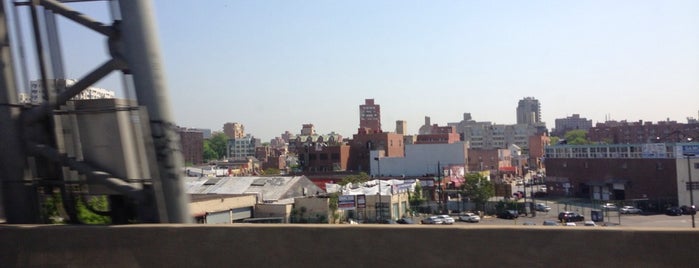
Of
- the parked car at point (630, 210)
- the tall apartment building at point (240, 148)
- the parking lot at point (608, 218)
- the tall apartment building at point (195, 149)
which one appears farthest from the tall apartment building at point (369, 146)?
the tall apartment building at point (240, 148)

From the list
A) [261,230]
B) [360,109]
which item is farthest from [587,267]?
[360,109]

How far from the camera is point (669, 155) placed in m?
54.2

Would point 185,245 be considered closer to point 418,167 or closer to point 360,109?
point 418,167

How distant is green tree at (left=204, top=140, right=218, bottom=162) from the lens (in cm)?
14625

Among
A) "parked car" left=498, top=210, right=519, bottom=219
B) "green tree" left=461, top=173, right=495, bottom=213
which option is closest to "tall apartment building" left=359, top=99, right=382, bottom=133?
"green tree" left=461, top=173, right=495, bottom=213

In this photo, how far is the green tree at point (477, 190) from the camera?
5084cm

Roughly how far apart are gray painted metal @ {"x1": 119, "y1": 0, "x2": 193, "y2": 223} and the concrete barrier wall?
1.22m

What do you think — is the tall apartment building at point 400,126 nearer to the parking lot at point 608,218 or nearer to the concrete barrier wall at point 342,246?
the parking lot at point 608,218

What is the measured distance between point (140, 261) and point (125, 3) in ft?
11.3

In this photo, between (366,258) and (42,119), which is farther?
(42,119)

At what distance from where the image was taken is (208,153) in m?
149

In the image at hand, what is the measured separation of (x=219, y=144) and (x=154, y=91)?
527 ft

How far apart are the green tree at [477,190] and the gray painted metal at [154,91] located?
Answer: 143ft

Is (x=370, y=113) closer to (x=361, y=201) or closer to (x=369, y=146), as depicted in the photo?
(x=369, y=146)
